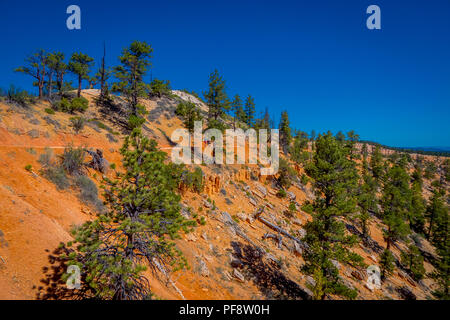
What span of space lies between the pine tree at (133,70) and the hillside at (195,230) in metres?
5.23

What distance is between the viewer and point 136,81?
98.7 feet

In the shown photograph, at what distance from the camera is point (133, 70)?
1166 inches

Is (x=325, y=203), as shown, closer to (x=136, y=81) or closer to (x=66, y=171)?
(x=66, y=171)

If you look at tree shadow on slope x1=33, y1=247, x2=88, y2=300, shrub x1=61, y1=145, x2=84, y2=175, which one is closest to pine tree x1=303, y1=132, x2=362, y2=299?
tree shadow on slope x1=33, y1=247, x2=88, y2=300

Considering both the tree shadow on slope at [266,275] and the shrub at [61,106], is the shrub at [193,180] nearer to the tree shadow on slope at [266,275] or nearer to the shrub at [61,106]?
the tree shadow on slope at [266,275]

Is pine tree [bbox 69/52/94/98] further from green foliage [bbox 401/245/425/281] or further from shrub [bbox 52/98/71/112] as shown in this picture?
green foliage [bbox 401/245/425/281]

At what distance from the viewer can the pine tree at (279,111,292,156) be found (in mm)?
54225

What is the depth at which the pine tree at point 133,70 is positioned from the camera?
29.1 metres

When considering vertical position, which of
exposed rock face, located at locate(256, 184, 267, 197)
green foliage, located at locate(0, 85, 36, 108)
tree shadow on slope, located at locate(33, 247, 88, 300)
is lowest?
tree shadow on slope, located at locate(33, 247, 88, 300)

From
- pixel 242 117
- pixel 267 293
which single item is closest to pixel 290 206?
pixel 267 293

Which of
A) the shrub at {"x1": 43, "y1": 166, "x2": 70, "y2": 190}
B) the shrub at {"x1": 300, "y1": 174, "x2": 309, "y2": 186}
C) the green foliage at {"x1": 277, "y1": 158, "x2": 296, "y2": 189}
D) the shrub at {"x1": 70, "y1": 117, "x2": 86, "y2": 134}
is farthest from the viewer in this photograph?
the shrub at {"x1": 300, "y1": 174, "x2": 309, "y2": 186}

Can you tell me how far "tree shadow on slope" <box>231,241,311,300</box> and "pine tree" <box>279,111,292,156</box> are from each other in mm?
39872

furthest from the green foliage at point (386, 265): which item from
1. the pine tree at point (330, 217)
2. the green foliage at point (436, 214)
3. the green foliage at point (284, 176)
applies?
the pine tree at point (330, 217)
